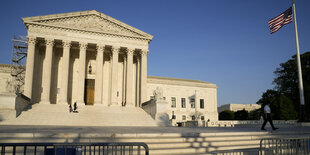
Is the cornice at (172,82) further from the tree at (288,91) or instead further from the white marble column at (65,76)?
the white marble column at (65,76)

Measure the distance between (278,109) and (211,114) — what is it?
14765 millimetres

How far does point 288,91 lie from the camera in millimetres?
48750

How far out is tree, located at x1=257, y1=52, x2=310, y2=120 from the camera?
141 feet

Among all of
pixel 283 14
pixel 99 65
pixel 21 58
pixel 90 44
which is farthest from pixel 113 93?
pixel 283 14

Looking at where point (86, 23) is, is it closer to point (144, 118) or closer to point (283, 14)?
point (144, 118)

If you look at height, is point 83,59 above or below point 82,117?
above

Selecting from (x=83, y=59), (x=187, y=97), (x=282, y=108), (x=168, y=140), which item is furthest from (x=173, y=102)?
(x=168, y=140)

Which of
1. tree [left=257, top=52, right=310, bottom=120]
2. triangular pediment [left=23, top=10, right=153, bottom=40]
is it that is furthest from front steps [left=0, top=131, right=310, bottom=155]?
tree [left=257, top=52, right=310, bottom=120]

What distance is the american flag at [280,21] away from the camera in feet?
70.8

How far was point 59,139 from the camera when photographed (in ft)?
34.7

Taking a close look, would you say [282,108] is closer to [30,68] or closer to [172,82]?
[172,82]

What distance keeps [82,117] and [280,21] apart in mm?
21447

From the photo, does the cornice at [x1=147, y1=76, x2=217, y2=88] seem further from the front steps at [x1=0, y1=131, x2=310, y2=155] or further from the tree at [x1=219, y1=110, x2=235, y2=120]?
the front steps at [x1=0, y1=131, x2=310, y2=155]

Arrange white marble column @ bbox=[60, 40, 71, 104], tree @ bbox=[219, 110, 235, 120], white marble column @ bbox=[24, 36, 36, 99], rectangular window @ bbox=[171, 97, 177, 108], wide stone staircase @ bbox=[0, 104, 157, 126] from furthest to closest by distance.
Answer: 1. tree @ bbox=[219, 110, 235, 120]
2. rectangular window @ bbox=[171, 97, 177, 108]
3. white marble column @ bbox=[60, 40, 71, 104]
4. white marble column @ bbox=[24, 36, 36, 99]
5. wide stone staircase @ bbox=[0, 104, 157, 126]
